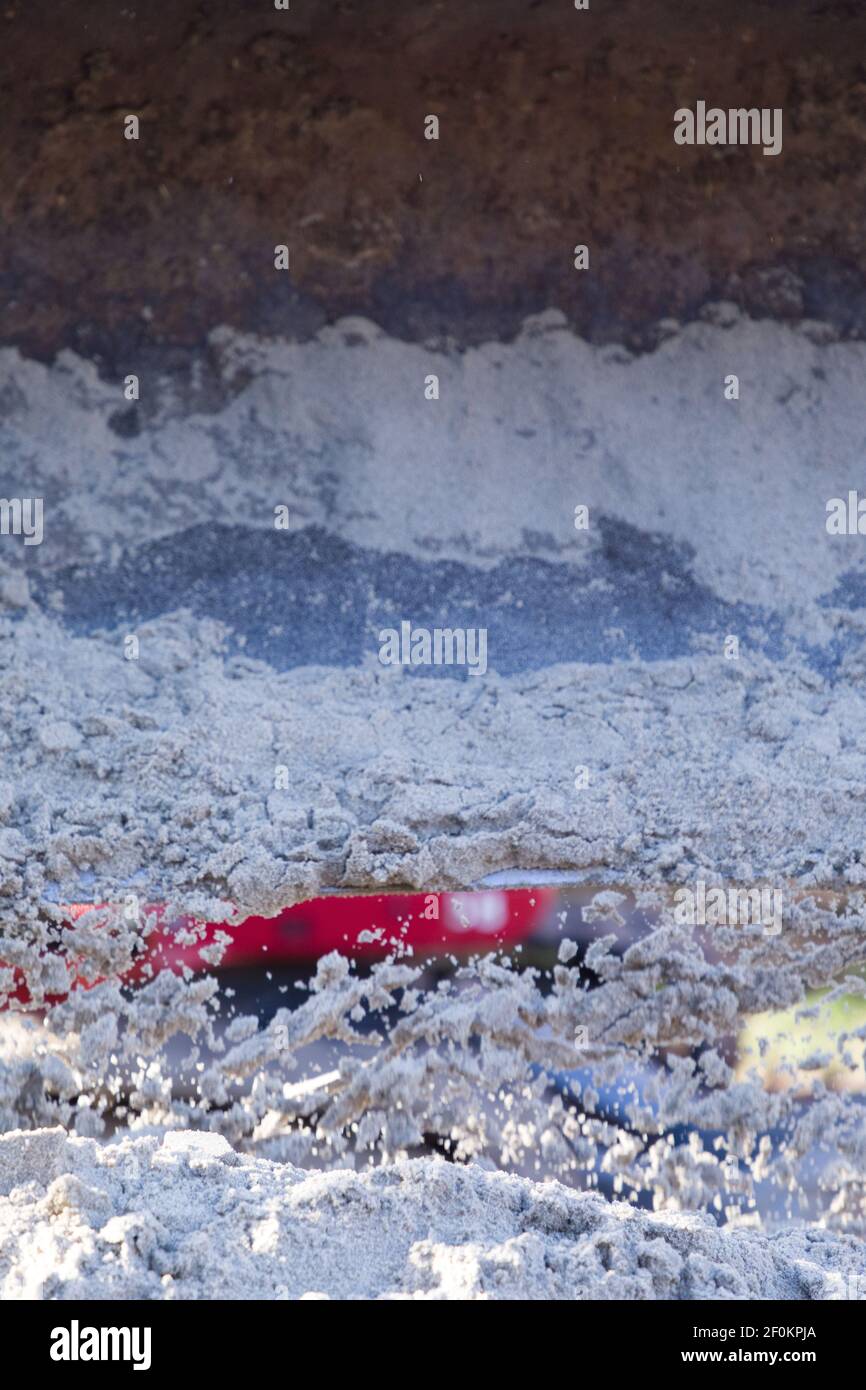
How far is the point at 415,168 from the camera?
3070 millimetres

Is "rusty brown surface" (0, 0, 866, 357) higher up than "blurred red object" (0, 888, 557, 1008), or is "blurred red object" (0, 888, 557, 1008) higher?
"rusty brown surface" (0, 0, 866, 357)

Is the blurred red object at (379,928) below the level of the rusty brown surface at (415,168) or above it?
below

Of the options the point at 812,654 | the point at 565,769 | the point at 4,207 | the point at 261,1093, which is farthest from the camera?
the point at 4,207

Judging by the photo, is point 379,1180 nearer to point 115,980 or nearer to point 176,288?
point 115,980

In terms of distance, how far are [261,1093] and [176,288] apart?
1.88 meters

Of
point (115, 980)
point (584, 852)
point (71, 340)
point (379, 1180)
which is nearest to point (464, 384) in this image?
point (71, 340)

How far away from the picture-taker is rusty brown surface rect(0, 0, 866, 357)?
293 centimetres

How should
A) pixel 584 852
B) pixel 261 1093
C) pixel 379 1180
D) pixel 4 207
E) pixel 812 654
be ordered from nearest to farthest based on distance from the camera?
1. pixel 379 1180
2. pixel 261 1093
3. pixel 584 852
4. pixel 812 654
5. pixel 4 207

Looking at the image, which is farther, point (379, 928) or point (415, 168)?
point (415, 168)

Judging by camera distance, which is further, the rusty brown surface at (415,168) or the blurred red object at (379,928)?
the rusty brown surface at (415,168)

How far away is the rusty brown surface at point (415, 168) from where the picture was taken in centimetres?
293

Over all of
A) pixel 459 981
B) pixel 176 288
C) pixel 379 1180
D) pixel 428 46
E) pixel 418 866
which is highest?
pixel 428 46

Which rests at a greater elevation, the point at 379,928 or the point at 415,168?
the point at 415,168

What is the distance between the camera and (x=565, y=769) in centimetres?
237
